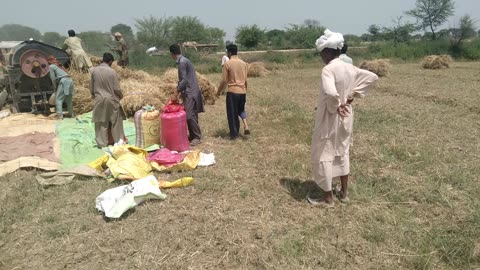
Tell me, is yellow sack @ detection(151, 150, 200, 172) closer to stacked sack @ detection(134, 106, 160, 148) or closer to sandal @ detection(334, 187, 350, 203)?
stacked sack @ detection(134, 106, 160, 148)

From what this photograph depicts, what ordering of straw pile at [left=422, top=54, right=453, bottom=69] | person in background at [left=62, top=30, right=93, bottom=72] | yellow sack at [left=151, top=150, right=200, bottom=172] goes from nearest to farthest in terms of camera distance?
yellow sack at [left=151, top=150, right=200, bottom=172]
person in background at [left=62, top=30, right=93, bottom=72]
straw pile at [left=422, top=54, right=453, bottom=69]

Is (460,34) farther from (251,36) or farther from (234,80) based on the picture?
(234,80)

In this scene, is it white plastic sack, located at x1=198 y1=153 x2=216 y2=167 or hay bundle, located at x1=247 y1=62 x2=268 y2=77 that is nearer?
white plastic sack, located at x1=198 y1=153 x2=216 y2=167

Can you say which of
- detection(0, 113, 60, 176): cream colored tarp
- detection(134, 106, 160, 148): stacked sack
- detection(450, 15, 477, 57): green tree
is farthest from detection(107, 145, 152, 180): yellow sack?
detection(450, 15, 477, 57): green tree

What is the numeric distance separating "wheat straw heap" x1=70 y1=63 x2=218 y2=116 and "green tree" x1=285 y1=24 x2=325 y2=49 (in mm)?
→ 27628

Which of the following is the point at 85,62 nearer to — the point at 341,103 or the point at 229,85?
the point at 229,85

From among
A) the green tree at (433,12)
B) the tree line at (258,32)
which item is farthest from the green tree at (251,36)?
the green tree at (433,12)

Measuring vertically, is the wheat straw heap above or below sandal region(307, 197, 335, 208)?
above

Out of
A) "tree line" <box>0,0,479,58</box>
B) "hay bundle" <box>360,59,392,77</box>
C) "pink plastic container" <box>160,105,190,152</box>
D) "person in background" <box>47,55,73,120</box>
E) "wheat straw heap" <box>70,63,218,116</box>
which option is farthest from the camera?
Answer: "tree line" <box>0,0,479,58</box>

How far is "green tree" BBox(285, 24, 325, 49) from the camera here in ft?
119

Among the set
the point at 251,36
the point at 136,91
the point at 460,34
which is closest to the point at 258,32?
the point at 251,36

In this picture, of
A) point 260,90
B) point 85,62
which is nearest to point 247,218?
point 85,62

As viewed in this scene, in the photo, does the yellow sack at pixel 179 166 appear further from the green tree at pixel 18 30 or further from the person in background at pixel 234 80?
the green tree at pixel 18 30

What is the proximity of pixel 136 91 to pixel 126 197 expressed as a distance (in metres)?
5.06
